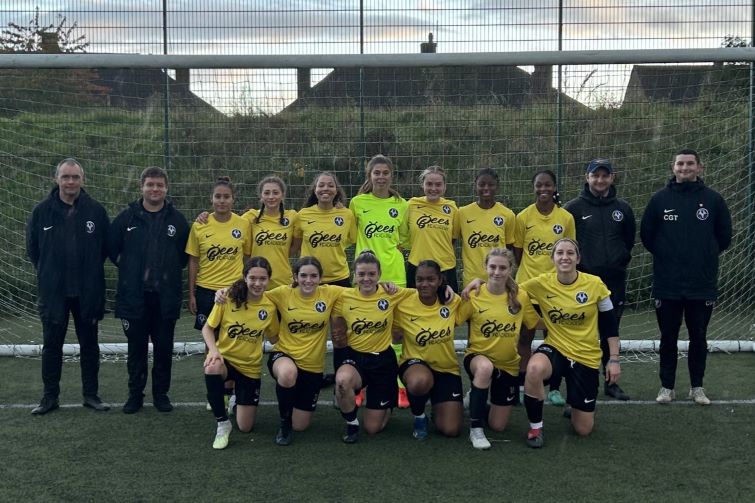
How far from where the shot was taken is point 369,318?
15.5 ft

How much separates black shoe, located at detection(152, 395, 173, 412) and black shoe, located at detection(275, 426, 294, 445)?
100cm

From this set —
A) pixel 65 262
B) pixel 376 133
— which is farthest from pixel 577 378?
pixel 376 133

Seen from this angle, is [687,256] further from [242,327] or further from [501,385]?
[242,327]

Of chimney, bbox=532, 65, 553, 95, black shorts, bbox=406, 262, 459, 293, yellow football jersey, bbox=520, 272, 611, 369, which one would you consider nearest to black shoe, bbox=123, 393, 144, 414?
black shorts, bbox=406, 262, 459, 293

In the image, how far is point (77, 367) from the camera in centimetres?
651

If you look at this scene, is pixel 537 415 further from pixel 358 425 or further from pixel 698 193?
pixel 698 193

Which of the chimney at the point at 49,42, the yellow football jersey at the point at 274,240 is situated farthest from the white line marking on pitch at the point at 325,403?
the chimney at the point at 49,42

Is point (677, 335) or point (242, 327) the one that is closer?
point (242, 327)

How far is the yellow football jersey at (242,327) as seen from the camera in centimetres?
473

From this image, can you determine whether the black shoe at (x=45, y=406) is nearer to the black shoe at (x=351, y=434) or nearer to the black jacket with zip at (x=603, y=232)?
the black shoe at (x=351, y=434)

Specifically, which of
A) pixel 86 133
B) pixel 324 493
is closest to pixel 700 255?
pixel 324 493

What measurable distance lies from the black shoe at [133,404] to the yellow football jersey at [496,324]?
2199mm

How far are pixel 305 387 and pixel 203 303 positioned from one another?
1.10 meters

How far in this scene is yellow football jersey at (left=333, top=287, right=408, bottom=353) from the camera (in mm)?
4719
